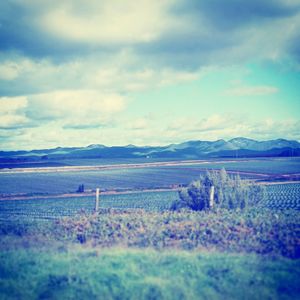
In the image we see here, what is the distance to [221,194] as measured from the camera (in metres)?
19.1

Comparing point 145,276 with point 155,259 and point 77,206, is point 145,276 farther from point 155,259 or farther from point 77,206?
point 77,206

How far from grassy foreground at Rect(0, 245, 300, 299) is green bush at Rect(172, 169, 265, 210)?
1007 centimetres

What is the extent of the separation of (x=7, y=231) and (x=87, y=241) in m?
4.48

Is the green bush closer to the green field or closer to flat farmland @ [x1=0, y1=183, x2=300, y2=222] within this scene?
flat farmland @ [x1=0, y1=183, x2=300, y2=222]

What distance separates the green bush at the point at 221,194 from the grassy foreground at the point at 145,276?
10069 mm

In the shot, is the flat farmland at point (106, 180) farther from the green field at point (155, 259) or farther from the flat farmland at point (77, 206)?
the green field at point (155, 259)

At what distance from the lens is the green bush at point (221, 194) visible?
19078 mm

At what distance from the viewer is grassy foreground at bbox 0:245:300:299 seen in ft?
21.7

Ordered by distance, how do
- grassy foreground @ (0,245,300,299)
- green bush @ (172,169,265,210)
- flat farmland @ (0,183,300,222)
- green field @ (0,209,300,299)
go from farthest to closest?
flat farmland @ (0,183,300,222)
green bush @ (172,169,265,210)
green field @ (0,209,300,299)
grassy foreground @ (0,245,300,299)

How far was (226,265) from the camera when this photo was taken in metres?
8.02

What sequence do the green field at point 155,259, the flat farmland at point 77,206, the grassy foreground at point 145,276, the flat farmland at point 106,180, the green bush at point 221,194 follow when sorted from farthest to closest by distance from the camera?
the flat farmland at point 106,180
the flat farmland at point 77,206
the green bush at point 221,194
the green field at point 155,259
the grassy foreground at point 145,276

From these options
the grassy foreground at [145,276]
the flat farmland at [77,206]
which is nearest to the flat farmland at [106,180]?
the flat farmland at [77,206]

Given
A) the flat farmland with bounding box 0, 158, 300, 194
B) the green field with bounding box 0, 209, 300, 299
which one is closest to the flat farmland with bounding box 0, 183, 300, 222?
the green field with bounding box 0, 209, 300, 299

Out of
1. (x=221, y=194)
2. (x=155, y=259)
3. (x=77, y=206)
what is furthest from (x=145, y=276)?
(x=77, y=206)
